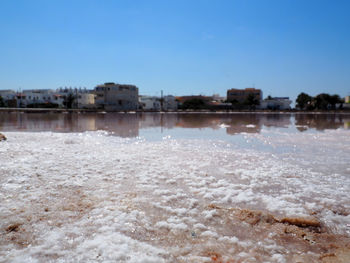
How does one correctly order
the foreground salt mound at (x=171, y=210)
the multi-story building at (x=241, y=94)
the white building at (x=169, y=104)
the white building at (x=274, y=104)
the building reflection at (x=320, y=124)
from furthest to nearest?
the multi-story building at (x=241, y=94) < the white building at (x=274, y=104) < the white building at (x=169, y=104) < the building reflection at (x=320, y=124) < the foreground salt mound at (x=171, y=210)

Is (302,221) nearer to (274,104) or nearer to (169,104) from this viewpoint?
(169,104)

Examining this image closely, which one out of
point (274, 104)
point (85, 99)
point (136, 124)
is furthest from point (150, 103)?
point (136, 124)

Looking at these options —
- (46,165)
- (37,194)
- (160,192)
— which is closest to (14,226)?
(37,194)

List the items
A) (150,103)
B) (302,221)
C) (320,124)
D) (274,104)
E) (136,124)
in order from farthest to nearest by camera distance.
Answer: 1. (274,104)
2. (150,103)
3. (320,124)
4. (136,124)
5. (302,221)

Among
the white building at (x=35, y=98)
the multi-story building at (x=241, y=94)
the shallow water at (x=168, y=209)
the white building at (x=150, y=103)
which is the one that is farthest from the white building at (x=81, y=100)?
the shallow water at (x=168, y=209)

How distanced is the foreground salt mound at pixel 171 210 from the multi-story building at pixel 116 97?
82.4 metres

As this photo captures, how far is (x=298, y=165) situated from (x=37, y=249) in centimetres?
531

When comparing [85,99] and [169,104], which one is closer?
[85,99]

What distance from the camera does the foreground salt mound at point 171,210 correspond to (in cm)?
227

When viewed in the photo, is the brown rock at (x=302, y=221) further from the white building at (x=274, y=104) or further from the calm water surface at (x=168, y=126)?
the white building at (x=274, y=104)

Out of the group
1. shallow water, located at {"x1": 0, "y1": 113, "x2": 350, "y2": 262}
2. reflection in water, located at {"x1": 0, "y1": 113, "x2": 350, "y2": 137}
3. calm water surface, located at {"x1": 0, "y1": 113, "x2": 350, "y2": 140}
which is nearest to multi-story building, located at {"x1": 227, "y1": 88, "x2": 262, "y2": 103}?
reflection in water, located at {"x1": 0, "y1": 113, "x2": 350, "y2": 137}

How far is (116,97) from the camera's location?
286ft

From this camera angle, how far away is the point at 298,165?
5586mm

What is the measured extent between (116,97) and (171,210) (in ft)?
287
